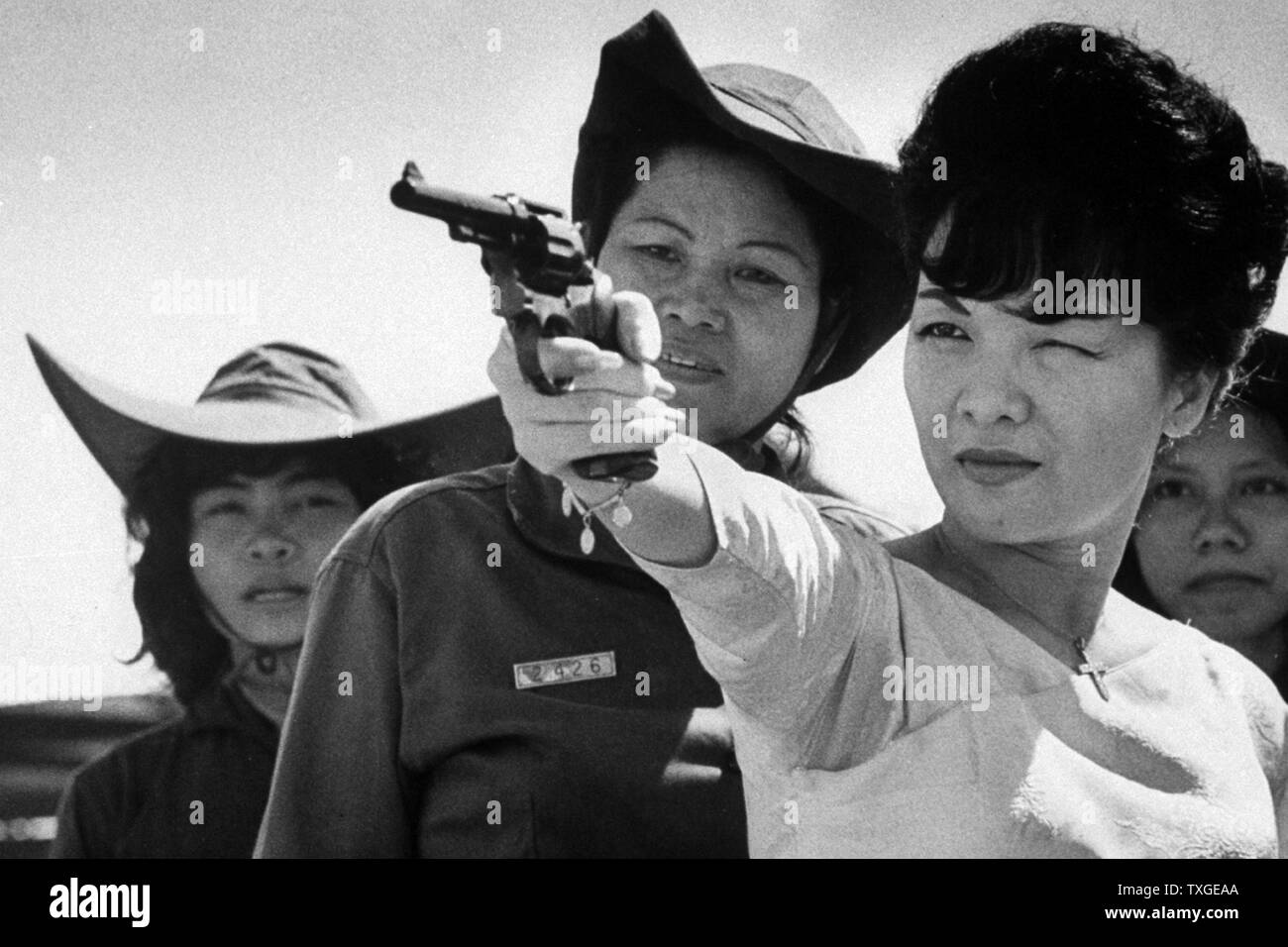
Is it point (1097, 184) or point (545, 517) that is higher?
point (1097, 184)

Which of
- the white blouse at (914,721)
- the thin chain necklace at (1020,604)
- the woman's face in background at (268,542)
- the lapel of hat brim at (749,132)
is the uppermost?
the lapel of hat brim at (749,132)

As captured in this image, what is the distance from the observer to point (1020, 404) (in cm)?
161

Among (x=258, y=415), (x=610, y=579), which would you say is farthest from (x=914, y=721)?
(x=258, y=415)

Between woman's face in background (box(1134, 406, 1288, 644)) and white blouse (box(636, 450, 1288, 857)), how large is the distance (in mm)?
589

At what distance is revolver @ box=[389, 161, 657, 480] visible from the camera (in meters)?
1.16

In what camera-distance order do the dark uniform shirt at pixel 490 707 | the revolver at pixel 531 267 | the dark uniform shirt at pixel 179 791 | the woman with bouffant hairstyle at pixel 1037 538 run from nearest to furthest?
the revolver at pixel 531 267 → the woman with bouffant hairstyle at pixel 1037 538 → the dark uniform shirt at pixel 490 707 → the dark uniform shirt at pixel 179 791

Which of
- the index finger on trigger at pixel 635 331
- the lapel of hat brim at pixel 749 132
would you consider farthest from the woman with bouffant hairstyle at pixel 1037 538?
the lapel of hat brim at pixel 749 132

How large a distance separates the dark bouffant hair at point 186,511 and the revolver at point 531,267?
3.08 feet

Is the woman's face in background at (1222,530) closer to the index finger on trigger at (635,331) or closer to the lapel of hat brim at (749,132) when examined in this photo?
the lapel of hat brim at (749,132)

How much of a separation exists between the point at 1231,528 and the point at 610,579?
2.79 ft

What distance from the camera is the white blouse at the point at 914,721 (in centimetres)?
126

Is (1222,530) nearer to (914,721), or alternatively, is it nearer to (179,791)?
(914,721)

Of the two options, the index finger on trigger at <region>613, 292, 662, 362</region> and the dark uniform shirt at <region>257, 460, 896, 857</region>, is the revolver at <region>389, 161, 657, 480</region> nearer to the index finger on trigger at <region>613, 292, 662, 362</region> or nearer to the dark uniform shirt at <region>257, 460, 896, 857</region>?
the index finger on trigger at <region>613, 292, 662, 362</region>
